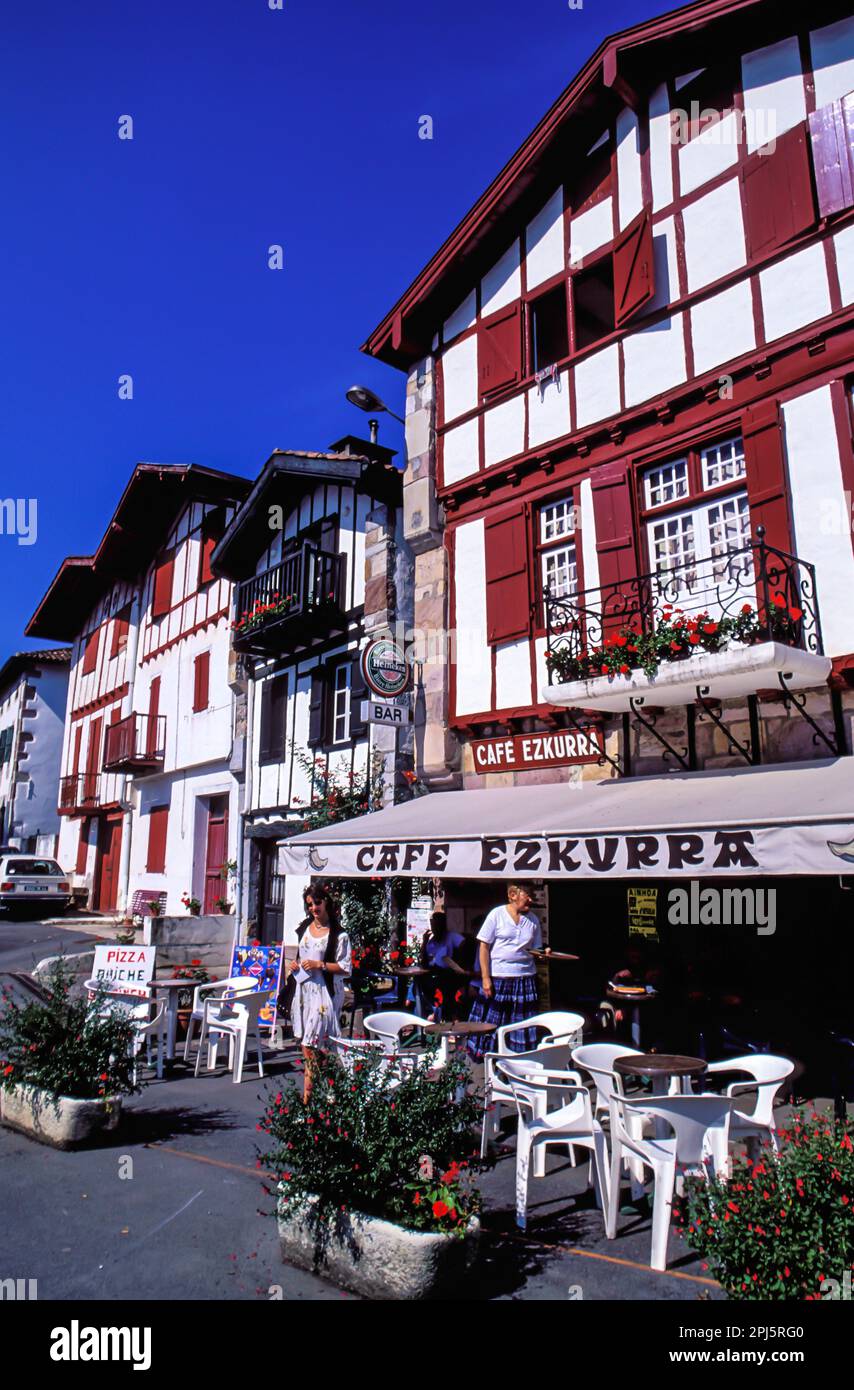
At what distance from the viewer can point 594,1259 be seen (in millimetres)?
4523

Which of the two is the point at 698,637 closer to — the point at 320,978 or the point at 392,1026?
the point at 392,1026

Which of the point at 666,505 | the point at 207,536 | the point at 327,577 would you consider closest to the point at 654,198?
the point at 666,505

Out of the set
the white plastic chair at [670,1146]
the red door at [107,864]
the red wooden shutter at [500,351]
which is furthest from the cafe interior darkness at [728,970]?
the red door at [107,864]

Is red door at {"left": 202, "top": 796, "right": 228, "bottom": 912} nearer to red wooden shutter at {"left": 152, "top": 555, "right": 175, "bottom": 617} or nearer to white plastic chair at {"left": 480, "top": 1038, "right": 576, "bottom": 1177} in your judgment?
red wooden shutter at {"left": 152, "top": 555, "right": 175, "bottom": 617}

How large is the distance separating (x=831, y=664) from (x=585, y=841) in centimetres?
264

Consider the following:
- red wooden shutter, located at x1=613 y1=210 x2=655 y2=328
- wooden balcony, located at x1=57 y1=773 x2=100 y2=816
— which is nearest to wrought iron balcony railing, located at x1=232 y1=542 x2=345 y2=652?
red wooden shutter, located at x1=613 y1=210 x2=655 y2=328

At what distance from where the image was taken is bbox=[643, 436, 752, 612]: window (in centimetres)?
883

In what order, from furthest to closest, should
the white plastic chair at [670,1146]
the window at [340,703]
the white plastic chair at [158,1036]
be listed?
1. the window at [340,703]
2. the white plastic chair at [158,1036]
3. the white plastic chair at [670,1146]

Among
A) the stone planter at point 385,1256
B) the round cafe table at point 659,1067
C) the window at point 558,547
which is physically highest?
the window at point 558,547

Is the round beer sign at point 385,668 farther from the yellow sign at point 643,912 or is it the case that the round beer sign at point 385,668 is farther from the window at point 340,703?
the yellow sign at point 643,912

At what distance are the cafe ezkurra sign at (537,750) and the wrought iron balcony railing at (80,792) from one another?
692 inches

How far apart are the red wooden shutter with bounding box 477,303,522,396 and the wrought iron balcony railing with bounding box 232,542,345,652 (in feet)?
13.5

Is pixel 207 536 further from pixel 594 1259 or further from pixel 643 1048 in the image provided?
pixel 594 1259

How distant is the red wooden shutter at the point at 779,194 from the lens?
8773 millimetres
